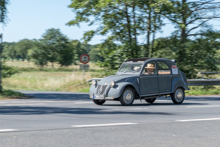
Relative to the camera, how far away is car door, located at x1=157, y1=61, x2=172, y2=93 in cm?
1356

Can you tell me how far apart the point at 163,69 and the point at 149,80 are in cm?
91

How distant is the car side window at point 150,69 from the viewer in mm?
13331

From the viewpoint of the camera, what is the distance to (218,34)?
22.6m

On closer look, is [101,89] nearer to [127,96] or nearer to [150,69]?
[127,96]

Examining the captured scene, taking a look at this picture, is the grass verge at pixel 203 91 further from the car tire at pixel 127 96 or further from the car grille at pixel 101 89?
the car grille at pixel 101 89

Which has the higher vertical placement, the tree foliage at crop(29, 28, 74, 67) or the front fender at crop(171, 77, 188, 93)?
the tree foliage at crop(29, 28, 74, 67)

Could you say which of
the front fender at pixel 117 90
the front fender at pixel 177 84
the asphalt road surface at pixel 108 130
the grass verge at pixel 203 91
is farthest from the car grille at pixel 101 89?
the grass verge at pixel 203 91

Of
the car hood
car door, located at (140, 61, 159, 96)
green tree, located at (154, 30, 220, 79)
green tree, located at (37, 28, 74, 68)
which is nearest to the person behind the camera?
the car hood

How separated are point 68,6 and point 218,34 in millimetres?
9359

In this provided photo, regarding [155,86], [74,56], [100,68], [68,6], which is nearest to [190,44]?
[100,68]

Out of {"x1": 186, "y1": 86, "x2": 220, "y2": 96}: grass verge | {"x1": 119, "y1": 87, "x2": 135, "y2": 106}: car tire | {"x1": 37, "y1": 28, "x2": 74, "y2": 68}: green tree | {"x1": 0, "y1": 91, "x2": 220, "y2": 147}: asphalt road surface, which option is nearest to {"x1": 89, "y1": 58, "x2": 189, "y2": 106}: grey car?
{"x1": 119, "y1": 87, "x2": 135, "y2": 106}: car tire

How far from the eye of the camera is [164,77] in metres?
13.7

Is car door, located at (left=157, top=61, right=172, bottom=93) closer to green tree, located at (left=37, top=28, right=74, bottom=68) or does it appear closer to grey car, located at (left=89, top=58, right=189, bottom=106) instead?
grey car, located at (left=89, top=58, right=189, bottom=106)

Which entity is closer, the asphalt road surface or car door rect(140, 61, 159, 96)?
the asphalt road surface
